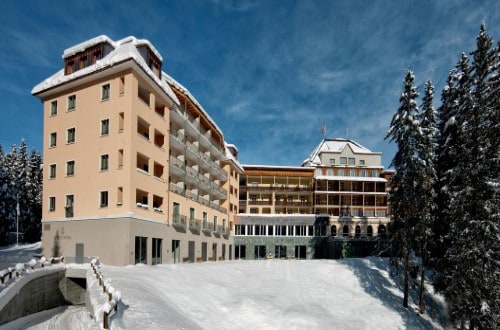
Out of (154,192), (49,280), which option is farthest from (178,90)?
(49,280)

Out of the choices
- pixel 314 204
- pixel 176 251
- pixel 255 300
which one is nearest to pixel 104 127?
pixel 176 251

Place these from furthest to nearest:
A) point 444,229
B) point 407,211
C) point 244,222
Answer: point 244,222 → point 444,229 → point 407,211

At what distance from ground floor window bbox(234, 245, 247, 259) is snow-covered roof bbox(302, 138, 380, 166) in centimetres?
2324

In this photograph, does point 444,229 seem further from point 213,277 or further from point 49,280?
point 49,280

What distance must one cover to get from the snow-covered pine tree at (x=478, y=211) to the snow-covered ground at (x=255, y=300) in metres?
6.60

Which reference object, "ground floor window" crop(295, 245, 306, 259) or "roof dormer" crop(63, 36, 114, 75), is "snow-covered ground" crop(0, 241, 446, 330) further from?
"ground floor window" crop(295, 245, 306, 259)

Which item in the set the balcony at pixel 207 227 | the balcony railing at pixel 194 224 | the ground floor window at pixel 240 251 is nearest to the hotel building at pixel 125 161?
the balcony railing at pixel 194 224

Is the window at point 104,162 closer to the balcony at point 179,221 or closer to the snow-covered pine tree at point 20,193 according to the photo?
the balcony at point 179,221

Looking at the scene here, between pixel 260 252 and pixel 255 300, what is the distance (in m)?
41.0

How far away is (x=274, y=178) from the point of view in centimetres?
7669

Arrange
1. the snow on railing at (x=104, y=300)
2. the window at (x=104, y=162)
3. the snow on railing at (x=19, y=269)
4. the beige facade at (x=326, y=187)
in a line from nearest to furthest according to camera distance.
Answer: the snow on railing at (x=104, y=300)
the snow on railing at (x=19, y=269)
the window at (x=104, y=162)
the beige facade at (x=326, y=187)

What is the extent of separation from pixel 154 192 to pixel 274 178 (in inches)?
1696

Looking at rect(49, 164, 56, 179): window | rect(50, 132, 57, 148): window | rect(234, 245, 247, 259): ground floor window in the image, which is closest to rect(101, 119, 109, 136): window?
rect(50, 132, 57, 148): window

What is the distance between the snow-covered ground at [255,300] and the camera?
1834 cm
